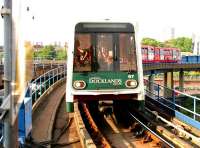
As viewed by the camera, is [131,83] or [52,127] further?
[52,127]

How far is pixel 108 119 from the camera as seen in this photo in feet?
45.7

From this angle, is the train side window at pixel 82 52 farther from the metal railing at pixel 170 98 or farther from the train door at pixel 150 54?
the train door at pixel 150 54

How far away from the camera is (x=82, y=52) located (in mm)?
11938

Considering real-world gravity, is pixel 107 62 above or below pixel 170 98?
above

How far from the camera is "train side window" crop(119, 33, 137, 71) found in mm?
11938

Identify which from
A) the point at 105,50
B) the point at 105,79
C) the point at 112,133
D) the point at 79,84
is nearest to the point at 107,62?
the point at 105,50

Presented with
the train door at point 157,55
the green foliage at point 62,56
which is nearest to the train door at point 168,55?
the train door at point 157,55

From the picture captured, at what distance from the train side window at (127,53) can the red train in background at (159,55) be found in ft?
105

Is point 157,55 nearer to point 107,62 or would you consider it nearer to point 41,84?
point 41,84

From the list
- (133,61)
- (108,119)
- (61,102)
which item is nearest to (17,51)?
(133,61)

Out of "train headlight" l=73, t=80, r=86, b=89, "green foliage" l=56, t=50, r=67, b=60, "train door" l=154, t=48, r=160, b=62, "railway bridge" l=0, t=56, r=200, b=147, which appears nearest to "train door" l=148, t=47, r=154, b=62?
"train door" l=154, t=48, r=160, b=62

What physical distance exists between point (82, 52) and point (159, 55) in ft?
146

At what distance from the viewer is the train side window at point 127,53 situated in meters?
11.9

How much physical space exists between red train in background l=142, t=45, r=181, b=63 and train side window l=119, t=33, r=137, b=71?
31.9 m
